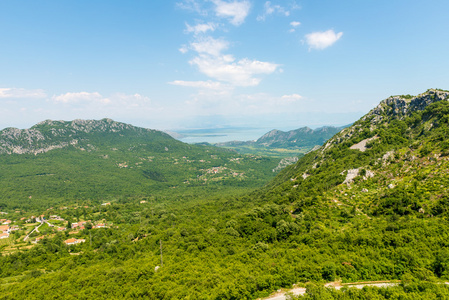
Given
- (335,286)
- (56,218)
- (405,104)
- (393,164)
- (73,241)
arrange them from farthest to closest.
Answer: (56,218) → (405,104) → (73,241) → (393,164) → (335,286)

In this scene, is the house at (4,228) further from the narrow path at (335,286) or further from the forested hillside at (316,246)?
the narrow path at (335,286)

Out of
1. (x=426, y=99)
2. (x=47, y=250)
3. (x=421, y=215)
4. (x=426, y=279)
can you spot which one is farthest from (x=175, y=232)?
(x=426, y=99)

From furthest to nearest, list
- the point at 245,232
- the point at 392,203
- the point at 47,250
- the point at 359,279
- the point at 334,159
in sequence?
the point at 334,159 → the point at 47,250 → the point at 245,232 → the point at 392,203 → the point at 359,279

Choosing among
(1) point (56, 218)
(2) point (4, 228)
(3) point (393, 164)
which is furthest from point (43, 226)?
(3) point (393, 164)

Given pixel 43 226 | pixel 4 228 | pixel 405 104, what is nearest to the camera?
pixel 405 104

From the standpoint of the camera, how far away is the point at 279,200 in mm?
64375

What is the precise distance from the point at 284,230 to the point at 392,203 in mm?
24555

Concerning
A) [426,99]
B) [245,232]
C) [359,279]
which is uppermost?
[426,99]

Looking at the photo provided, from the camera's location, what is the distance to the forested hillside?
28641 millimetres

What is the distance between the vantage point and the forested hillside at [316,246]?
94.0 ft

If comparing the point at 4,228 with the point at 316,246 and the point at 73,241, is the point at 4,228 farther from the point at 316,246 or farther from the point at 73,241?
the point at 316,246

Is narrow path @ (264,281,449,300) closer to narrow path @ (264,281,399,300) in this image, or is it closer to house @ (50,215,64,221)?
narrow path @ (264,281,399,300)

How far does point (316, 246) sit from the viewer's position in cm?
3728

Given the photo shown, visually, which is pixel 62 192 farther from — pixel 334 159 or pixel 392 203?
pixel 392 203
